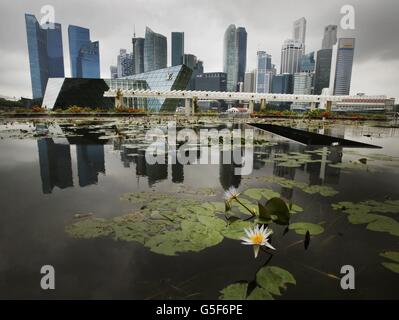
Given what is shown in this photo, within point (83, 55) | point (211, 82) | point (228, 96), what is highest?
point (83, 55)

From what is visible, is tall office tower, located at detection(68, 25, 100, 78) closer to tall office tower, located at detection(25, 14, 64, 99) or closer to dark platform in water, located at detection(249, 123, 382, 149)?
tall office tower, located at detection(25, 14, 64, 99)

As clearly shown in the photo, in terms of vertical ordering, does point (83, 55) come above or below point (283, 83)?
above

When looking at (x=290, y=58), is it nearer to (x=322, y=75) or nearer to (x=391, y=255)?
(x=322, y=75)

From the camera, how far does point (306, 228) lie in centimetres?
236

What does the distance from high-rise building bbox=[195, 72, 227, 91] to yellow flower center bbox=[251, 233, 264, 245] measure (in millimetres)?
190966

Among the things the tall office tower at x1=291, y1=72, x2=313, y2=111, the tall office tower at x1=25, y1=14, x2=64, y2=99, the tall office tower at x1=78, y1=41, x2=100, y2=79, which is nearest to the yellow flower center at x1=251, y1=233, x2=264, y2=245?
the tall office tower at x1=25, y1=14, x2=64, y2=99

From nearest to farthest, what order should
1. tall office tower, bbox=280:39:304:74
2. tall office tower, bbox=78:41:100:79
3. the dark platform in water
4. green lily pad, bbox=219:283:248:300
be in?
green lily pad, bbox=219:283:248:300
the dark platform in water
tall office tower, bbox=280:39:304:74
tall office tower, bbox=78:41:100:79


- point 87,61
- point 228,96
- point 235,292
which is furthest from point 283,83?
point 235,292

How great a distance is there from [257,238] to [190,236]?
2.11ft

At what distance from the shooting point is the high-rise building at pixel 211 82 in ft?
613

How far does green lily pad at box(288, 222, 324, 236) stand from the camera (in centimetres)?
230

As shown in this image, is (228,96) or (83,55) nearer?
(228,96)
